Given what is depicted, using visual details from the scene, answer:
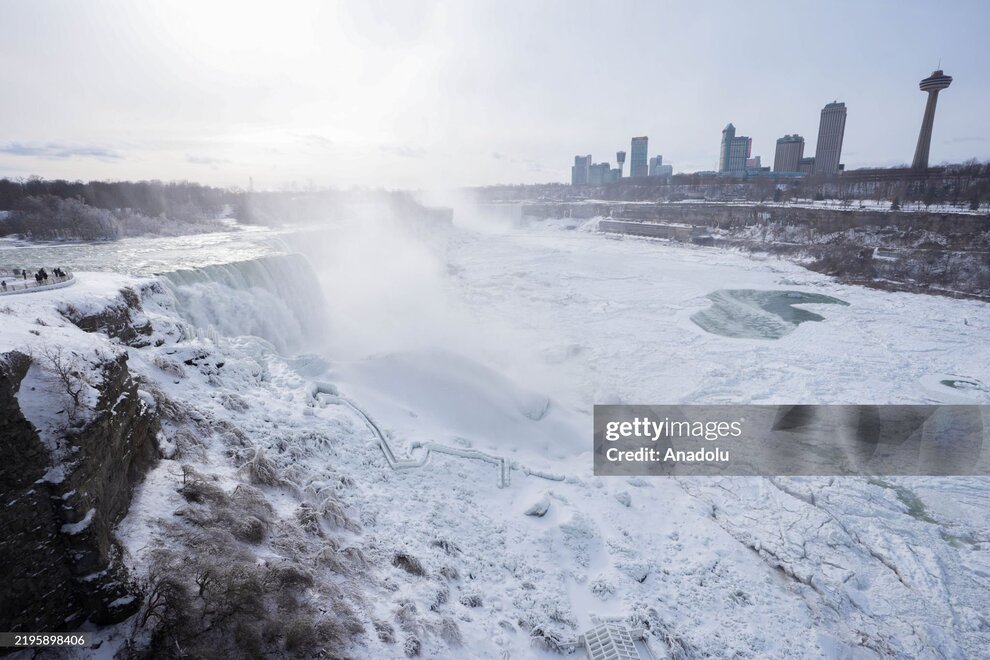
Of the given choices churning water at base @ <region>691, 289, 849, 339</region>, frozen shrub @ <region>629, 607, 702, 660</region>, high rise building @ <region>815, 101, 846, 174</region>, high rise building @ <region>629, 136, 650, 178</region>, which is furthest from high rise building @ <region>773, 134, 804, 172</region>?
frozen shrub @ <region>629, 607, 702, 660</region>

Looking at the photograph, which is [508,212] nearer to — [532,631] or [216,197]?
[216,197]

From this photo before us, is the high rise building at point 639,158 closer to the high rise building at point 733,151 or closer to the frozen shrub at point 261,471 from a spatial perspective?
the high rise building at point 733,151

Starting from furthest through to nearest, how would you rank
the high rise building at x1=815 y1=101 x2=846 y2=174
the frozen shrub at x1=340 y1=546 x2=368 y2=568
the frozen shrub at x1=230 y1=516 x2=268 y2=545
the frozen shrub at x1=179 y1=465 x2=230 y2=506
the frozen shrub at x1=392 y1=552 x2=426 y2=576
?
the high rise building at x1=815 y1=101 x2=846 y2=174 < the frozen shrub at x1=392 y1=552 x2=426 y2=576 < the frozen shrub at x1=340 y1=546 x2=368 y2=568 < the frozen shrub at x1=179 y1=465 x2=230 y2=506 < the frozen shrub at x1=230 y1=516 x2=268 y2=545

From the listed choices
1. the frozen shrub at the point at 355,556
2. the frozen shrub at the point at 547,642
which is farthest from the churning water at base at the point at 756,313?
the frozen shrub at the point at 355,556

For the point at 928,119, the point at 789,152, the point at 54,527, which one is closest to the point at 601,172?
the point at 789,152

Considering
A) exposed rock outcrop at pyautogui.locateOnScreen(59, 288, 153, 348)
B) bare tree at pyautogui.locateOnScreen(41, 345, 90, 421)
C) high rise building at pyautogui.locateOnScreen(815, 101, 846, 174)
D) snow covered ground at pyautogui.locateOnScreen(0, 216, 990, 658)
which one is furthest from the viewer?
high rise building at pyautogui.locateOnScreen(815, 101, 846, 174)

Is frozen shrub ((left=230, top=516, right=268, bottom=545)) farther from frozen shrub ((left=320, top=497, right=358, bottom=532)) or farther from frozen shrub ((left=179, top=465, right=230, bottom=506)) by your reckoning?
frozen shrub ((left=320, top=497, right=358, bottom=532))
